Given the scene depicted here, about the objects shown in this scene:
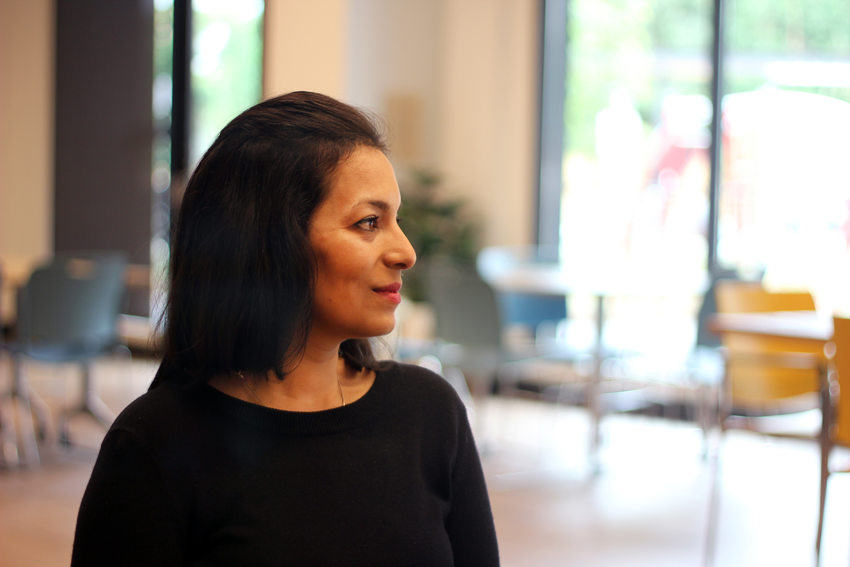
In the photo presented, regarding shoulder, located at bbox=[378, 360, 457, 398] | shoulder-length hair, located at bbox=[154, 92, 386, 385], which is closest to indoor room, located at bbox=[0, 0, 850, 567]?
shoulder, located at bbox=[378, 360, 457, 398]

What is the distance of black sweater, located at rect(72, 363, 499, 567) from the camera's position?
3.24 ft

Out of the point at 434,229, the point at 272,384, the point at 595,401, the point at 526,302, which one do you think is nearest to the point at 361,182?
the point at 272,384

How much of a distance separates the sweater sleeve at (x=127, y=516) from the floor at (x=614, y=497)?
243 cm

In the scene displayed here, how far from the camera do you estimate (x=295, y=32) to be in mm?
6645

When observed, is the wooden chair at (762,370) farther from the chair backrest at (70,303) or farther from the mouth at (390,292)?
the chair backrest at (70,303)

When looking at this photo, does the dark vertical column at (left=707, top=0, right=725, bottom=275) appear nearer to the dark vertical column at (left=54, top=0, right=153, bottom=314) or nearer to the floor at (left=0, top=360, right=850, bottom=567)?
the floor at (left=0, top=360, right=850, bottom=567)

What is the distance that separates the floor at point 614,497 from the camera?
11.3 feet

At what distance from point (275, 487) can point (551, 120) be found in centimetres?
601

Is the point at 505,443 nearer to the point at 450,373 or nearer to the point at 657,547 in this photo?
the point at 450,373

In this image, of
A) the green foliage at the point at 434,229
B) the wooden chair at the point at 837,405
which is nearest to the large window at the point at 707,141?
the green foliage at the point at 434,229

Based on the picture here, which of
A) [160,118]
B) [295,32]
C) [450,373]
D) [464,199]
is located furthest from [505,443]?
[160,118]

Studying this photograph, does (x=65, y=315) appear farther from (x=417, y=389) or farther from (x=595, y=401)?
(x=417, y=389)

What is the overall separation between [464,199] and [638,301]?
1398mm

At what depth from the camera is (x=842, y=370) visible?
2648mm
